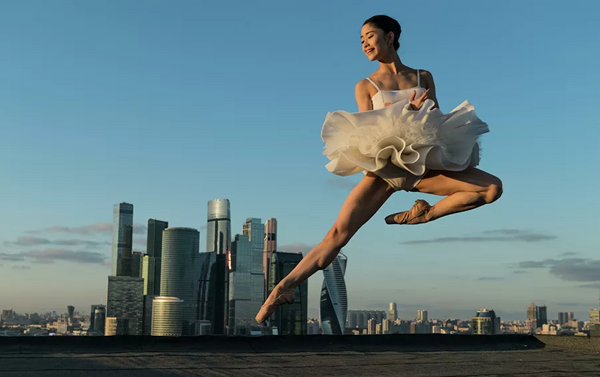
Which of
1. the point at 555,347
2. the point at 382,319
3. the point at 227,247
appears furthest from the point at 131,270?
the point at 555,347

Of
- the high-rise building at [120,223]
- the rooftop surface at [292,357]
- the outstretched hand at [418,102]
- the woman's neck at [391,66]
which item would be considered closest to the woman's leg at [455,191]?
the outstretched hand at [418,102]

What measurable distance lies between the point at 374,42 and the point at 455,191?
0.99 m

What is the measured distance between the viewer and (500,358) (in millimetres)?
8578

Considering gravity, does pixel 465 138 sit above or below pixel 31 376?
above

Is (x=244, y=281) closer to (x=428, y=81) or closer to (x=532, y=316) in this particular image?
(x=532, y=316)

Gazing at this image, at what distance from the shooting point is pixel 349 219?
11.8 ft

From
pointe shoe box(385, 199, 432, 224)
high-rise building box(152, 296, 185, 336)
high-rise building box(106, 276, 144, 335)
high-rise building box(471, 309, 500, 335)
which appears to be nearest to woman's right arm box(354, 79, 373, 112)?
pointe shoe box(385, 199, 432, 224)

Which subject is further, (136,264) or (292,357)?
(136,264)

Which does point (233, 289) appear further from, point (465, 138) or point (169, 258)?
point (465, 138)

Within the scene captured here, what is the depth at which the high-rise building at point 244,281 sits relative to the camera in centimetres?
16525

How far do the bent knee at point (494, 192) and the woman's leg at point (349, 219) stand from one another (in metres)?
0.52

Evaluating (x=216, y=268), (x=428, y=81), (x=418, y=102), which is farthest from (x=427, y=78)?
(x=216, y=268)

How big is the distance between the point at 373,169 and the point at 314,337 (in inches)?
237

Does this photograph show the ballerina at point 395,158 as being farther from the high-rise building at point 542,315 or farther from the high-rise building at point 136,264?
the high-rise building at point 136,264
